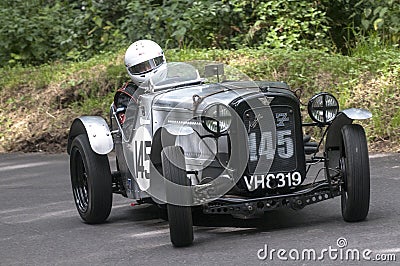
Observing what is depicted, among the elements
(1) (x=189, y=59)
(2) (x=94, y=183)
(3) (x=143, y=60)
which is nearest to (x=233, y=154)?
(2) (x=94, y=183)

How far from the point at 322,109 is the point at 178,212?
5.15ft

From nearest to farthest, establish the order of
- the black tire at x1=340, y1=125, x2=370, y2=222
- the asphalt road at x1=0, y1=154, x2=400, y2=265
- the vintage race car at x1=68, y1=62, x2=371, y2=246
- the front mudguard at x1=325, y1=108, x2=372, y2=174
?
the asphalt road at x1=0, y1=154, x2=400, y2=265
the vintage race car at x1=68, y1=62, x2=371, y2=246
the black tire at x1=340, y1=125, x2=370, y2=222
the front mudguard at x1=325, y1=108, x2=372, y2=174

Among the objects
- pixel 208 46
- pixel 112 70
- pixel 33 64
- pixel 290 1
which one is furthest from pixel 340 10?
pixel 33 64

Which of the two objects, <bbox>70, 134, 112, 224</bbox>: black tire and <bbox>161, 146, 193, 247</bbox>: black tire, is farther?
<bbox>70, 134, 112, 224</bbox>: black tire

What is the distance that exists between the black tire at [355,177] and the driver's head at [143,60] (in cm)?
195

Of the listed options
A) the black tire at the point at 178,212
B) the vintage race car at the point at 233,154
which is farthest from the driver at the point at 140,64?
the black tire at the point at 178,212

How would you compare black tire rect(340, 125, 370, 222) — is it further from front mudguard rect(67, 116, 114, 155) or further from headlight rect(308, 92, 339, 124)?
front mudguard rect(67, 116, 114, 155)

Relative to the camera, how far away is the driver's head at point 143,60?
8234 millimetres

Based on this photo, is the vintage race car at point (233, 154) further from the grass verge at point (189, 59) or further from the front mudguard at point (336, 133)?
the grass verge at point (189, 59)

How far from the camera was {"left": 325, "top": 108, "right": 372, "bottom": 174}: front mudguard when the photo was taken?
7449mm

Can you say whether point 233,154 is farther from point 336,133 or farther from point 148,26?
point 148,26

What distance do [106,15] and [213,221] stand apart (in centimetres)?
989

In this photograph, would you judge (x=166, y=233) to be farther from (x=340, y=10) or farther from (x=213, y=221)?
(x=340, y=10)

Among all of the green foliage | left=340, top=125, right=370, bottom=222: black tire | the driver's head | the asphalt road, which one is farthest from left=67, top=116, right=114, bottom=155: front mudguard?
the green foliage
